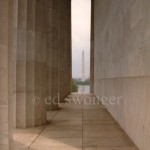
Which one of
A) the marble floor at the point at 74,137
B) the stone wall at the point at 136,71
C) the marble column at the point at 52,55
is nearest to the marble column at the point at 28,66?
the marble floor at the point at 74,137

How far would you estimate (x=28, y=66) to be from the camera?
9.05 m

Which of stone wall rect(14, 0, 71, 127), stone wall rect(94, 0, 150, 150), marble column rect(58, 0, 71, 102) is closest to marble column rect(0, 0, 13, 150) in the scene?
stone wall rect(94, 0, 150, 150)

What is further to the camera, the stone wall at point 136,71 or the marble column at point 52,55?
the marble column at point 52,55

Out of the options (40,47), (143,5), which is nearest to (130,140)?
(143,5)

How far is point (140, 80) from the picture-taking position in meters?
5.96

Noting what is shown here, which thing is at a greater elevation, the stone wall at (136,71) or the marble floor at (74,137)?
the stone wall at (136,71)

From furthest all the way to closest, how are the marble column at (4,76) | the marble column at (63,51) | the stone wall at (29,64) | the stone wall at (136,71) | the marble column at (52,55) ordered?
1. the marble column at (63,51)
2. the marble column at (52,55)
3. the stone wall at (29,64)
4. the stone wall at (136,71)
5. the marble column at (4,76)

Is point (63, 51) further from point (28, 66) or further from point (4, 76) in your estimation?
point (4, 76)

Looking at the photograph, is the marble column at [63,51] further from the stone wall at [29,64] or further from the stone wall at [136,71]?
the stone wall at [136,71]

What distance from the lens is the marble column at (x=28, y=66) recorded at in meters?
8.89

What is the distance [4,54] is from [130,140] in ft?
13.2

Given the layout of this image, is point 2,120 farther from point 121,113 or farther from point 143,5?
point 121,113

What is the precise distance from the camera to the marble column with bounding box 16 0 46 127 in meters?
8.89

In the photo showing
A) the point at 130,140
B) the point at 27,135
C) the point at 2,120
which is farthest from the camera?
the point at 27,135
